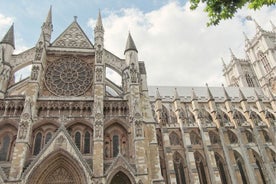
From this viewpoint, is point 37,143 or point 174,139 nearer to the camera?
point 37,143

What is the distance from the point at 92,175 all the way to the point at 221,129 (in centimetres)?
2172

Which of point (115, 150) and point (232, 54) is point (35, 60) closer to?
point (115, 150)

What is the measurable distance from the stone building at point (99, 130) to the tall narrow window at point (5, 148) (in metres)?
0.07

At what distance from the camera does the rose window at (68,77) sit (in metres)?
19.6

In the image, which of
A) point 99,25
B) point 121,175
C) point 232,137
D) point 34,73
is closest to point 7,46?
point 34,73

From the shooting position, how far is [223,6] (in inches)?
284

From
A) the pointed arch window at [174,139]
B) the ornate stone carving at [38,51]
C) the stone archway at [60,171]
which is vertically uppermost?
the ornate stone carving at [38,51]

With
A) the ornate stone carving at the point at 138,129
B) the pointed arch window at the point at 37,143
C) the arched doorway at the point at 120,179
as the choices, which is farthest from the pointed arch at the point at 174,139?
the pointed arch window at the point at 37,143

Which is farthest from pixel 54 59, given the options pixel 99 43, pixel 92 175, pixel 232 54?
pixel 232 54

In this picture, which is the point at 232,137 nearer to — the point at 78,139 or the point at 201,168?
the point at 201,168

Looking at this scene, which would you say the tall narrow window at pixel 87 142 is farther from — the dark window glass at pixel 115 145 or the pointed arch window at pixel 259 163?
the pointed arch window at pixel 259 163

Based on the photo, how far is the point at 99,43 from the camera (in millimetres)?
21828

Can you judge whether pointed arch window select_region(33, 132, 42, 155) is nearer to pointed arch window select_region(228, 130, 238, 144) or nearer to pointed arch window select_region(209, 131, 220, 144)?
pointed arch window select_region(209, 131, 220, 144)

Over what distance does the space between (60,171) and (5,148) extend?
15.0 ft
